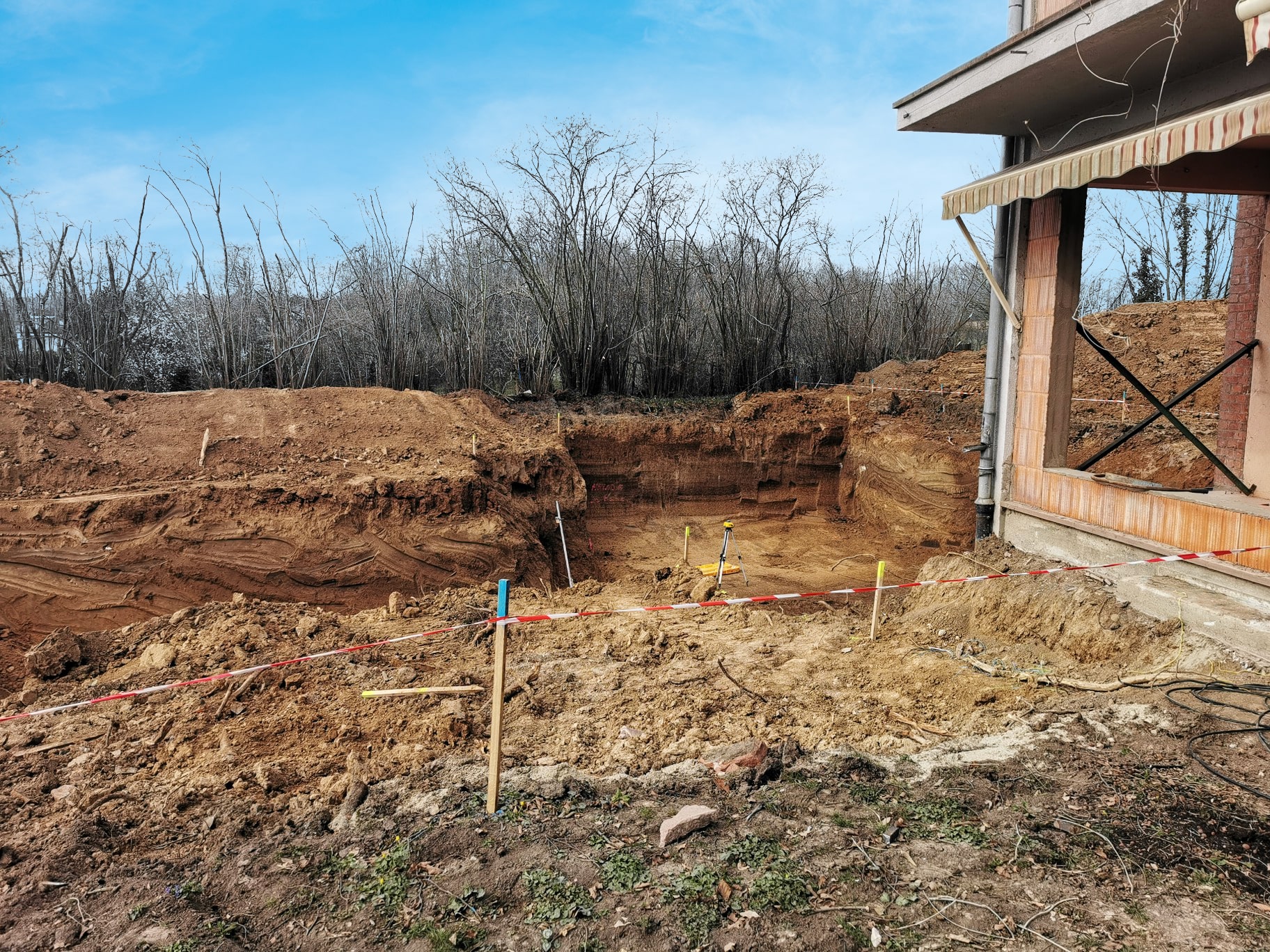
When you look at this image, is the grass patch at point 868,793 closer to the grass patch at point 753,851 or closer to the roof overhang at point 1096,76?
the grass patch at point 753,851

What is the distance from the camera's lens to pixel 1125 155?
18.0ft

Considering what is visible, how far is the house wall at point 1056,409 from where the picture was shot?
6.90 metres

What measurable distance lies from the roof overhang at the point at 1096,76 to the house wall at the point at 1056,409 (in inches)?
31.8

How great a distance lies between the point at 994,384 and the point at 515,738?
257 inches

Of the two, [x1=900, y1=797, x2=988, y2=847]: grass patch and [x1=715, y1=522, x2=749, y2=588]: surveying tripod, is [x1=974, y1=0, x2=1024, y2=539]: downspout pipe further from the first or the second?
[x1=900, y1=797, x2=988, y2=847]: grass patch

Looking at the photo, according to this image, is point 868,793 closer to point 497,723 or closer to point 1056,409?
point 497,723

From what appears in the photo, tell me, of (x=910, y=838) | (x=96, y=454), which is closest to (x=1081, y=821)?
(x=910, y=838)

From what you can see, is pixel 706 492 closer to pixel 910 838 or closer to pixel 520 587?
pixel 520 587

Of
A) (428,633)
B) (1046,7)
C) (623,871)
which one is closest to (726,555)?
(428,633)

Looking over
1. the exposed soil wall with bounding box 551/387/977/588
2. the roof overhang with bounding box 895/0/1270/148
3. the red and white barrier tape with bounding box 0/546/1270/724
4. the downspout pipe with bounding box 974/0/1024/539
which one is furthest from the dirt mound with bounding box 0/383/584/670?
the roof overhang with bounding box 895/0/1270/148

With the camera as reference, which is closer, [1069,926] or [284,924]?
[1069,926]

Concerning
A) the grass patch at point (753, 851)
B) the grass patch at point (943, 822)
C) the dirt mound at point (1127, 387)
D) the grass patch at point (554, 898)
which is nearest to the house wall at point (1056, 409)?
the dirt mound at point (1127, 387)

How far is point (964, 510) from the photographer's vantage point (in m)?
12.5

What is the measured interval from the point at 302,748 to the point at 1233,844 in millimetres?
4799
